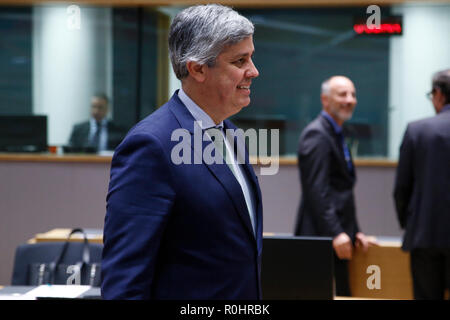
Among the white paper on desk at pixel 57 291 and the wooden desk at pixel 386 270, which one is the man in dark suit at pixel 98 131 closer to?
the wooden desk at pixel 386 270

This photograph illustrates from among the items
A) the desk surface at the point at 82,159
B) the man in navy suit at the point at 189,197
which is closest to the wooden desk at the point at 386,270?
the desk surface at the point at 82,159

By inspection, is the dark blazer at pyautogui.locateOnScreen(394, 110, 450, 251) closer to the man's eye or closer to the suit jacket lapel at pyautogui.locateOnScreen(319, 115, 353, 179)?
the suit jacket lapel at pyautogui.locateOnScreen(319, 115, 353, 179)

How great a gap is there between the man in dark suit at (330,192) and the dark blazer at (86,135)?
2.62 metres

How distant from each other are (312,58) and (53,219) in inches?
111

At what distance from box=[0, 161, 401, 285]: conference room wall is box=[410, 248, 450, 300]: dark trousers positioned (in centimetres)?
214

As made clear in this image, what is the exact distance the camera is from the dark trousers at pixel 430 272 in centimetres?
295

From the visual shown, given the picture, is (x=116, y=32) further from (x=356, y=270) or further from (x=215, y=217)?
(x=215, y=217)

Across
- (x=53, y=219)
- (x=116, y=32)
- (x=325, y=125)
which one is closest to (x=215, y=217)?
(x=325, y=125)

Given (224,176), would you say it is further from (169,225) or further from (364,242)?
(364,242)

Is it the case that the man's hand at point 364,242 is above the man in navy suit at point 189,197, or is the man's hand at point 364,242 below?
below

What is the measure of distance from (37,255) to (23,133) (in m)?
2.88

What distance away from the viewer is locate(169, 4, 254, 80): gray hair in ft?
4.00

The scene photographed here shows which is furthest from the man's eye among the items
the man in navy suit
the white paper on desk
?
the white paper on desk

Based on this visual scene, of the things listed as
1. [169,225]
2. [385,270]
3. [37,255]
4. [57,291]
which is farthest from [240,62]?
[385,270]
